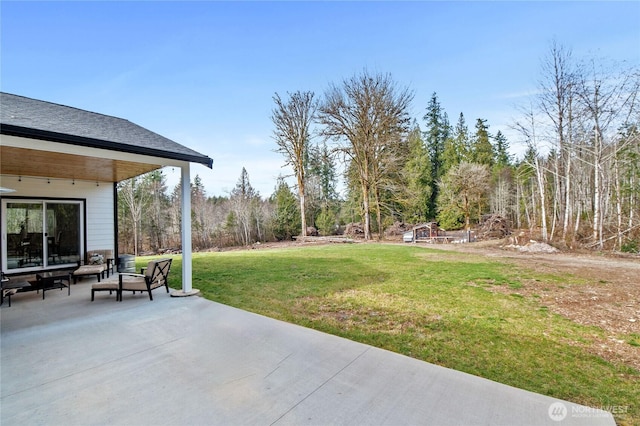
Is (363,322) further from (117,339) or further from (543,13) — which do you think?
(543,13)

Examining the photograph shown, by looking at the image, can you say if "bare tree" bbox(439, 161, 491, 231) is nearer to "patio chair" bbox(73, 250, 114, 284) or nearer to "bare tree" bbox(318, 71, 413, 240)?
"bare tree" bbox(318, 71, 413, 240)

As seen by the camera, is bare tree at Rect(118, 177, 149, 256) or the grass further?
bare tree at Rect(118, 177, 149, 256)

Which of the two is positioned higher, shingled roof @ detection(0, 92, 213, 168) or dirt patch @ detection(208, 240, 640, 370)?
shingled roof @ detection(0, 92, 213, 168)

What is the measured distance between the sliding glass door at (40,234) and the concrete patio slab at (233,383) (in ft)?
16.0

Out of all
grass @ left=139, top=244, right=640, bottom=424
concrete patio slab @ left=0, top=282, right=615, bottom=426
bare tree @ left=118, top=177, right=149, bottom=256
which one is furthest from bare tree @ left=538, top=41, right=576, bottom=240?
bare tree @ left=118, top=177, right=149, bottom=256

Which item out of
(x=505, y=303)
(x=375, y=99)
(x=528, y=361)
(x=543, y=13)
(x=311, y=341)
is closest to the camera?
(x=528, y=361)

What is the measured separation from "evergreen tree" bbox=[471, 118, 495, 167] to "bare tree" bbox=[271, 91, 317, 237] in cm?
1672

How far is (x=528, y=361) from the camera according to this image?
2936 mm

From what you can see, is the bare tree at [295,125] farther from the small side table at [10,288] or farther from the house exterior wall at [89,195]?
the small side table at [10,288]

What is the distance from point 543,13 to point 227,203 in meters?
22.4

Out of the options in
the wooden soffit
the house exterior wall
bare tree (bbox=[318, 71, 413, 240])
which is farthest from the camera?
bare tree (bbox=[318, 71, 413, 240])

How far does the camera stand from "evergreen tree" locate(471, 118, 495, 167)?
2681cm

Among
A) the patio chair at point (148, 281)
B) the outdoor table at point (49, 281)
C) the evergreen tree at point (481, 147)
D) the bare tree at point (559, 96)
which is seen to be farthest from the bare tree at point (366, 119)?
the outdoor table at point (49, 281)

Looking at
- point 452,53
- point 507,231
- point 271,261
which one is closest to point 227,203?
point 271,261
